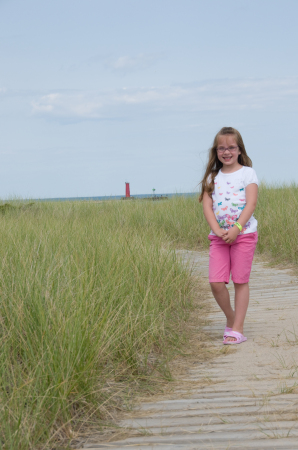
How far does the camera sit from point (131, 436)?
2111 mm

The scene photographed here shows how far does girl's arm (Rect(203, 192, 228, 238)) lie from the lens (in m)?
3.58

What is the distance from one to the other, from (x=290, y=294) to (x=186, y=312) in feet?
4.82

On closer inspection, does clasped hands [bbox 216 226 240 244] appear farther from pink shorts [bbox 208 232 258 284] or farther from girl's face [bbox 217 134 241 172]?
girl's face [bbox 217 134 241 172]

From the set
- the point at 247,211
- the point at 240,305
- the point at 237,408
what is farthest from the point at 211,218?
the point at 237,408

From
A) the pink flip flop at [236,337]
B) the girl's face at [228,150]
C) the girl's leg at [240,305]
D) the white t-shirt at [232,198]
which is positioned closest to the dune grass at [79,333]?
the pink flip flop at [236,337]

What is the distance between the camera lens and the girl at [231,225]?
3607 millimetres

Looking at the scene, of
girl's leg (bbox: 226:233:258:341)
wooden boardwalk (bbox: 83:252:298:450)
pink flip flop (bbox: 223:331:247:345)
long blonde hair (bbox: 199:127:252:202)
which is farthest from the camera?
long blonde hair (bbox: 199:127:252:202)

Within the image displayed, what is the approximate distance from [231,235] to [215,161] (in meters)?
0.73

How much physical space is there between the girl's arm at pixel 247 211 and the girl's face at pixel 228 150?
0.78 ft

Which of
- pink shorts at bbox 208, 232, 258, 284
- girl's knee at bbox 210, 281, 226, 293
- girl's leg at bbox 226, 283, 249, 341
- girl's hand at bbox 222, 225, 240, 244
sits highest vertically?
girl's hand at bbox 222, 225, 240, 244

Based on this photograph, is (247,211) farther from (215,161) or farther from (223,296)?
(223,296)

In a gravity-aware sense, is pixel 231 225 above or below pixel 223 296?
above

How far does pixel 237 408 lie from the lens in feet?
7.73

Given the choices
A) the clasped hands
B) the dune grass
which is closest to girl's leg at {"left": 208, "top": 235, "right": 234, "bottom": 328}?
the clasped hands
